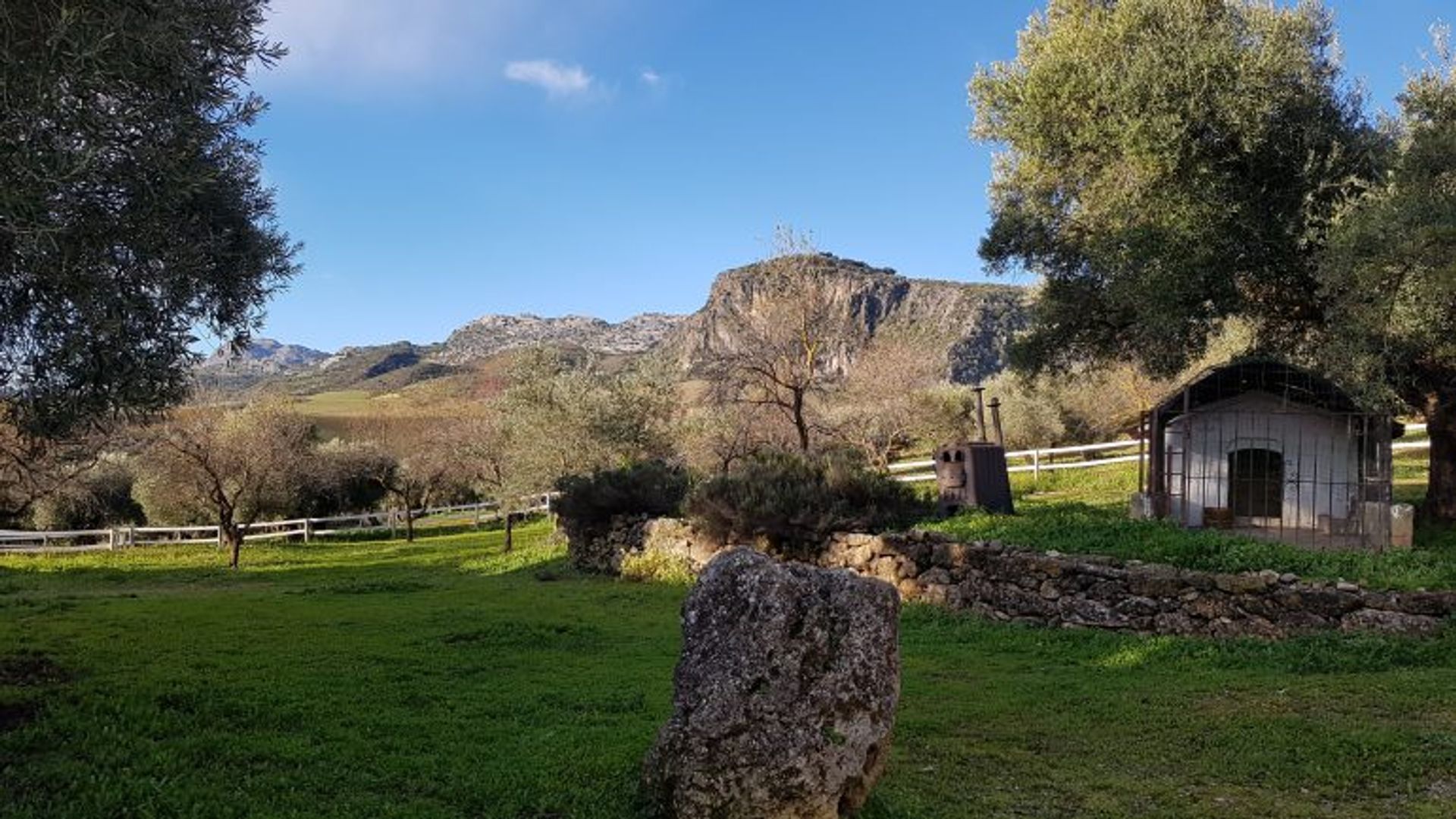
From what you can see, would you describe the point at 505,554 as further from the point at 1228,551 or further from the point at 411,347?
the point at 411,347

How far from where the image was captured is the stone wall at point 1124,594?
1223cm

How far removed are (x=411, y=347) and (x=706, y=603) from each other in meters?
177

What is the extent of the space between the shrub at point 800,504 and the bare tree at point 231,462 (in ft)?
55.1

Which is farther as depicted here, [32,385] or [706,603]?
[32,385]

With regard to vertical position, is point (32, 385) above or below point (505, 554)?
above

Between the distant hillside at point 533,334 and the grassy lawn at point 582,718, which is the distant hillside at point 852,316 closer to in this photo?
the grassy lawn at point 582,718

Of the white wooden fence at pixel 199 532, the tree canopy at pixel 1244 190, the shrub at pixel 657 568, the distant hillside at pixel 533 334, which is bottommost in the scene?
the white wooden fence at pixel 199 532

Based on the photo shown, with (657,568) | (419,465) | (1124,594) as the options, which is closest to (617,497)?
(657,568)

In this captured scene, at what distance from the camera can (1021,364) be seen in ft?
73.7

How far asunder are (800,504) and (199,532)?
102ft

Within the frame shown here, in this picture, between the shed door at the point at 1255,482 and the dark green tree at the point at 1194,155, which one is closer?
the dark green tree at the point at 1194,155

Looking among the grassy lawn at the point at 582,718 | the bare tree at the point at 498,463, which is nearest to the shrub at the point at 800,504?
the grassy lawn at the point at 582,718

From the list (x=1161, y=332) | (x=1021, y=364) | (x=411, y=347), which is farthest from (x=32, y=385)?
(x=411, y=347)

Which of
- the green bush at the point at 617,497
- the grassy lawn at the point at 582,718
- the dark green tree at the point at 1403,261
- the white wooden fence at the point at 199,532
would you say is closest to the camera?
the grassy lawn at the point at 582,718
